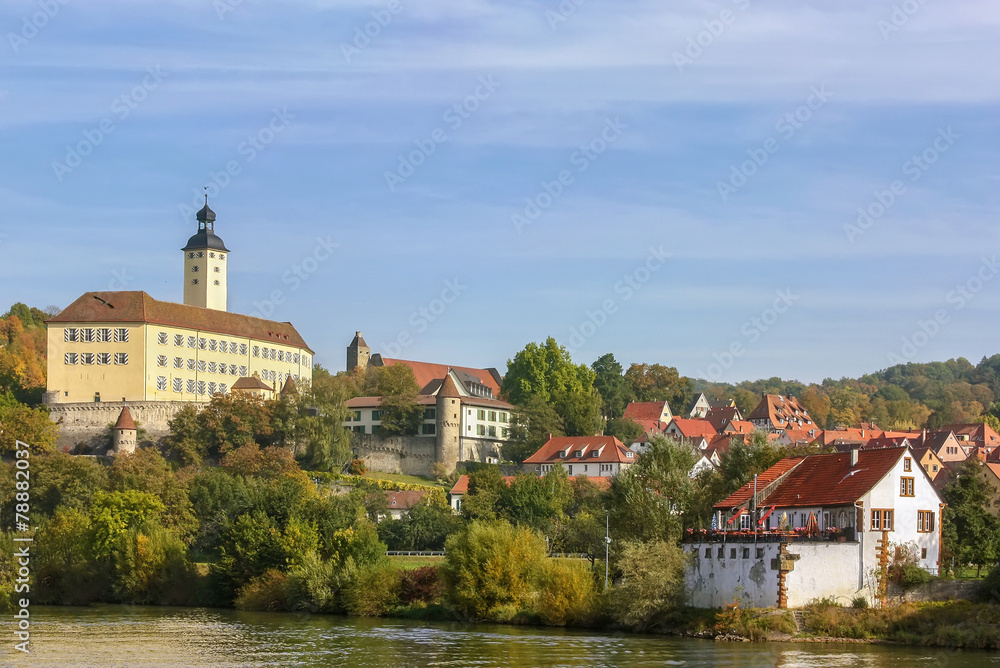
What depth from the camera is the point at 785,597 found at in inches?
1962

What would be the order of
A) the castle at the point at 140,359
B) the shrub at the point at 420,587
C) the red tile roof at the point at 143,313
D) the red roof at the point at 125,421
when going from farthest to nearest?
1. the red tile roof at the point at 143,313
2. the castle at the point at 140,359
3. the red roof at the point at 125,421
4. the shrub at the point at 420,587

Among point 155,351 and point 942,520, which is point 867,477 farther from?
point 155,351

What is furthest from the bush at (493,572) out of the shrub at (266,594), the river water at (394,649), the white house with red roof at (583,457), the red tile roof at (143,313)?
the red tile roof at (143,313)

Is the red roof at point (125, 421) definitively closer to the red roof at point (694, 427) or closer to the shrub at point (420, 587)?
the shrub at point (420, 587)

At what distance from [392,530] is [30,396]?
45863 millimetres

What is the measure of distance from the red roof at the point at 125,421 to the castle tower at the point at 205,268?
69.1 ft

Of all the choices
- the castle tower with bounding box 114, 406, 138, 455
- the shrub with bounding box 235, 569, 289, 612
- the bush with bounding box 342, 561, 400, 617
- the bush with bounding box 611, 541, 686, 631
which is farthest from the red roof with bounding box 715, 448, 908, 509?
the castle tower with bounding box 114, 406, 138, 455

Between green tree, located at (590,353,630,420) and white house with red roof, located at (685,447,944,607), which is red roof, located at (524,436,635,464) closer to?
green tree, located at (590,353,630,420)

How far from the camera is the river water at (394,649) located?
143 ft

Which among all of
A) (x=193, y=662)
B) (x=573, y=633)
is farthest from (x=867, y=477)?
(x=193, y=662)

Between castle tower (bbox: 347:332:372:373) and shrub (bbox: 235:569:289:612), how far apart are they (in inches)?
4513

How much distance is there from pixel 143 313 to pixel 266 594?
53589 mm

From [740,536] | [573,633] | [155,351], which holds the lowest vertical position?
[573,633]

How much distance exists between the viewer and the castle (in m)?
111
